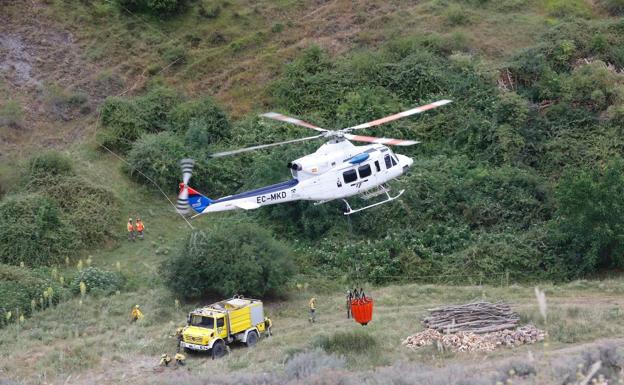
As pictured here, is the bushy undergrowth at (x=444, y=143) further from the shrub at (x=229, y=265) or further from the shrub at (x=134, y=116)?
the shrub at (x=229, y=265)

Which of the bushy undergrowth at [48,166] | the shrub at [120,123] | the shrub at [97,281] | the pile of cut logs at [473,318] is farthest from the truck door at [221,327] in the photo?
the shrub at [120,123]

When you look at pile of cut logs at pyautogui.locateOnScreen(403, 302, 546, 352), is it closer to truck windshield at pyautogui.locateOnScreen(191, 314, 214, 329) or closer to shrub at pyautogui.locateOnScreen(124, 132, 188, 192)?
truck windshield at pyautogui.locateOnScreen(191, 314, 214, 329)

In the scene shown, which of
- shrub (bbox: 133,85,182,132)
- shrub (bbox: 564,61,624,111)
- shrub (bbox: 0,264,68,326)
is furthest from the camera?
shrub (bbox: 133,85,182,132)

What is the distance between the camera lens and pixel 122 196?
3216cm

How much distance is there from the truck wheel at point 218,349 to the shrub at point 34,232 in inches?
369

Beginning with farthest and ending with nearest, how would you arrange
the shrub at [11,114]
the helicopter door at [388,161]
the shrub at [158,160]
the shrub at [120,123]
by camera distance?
the shrub at [11,114]
the shrub at [120,123]
the shrub at [158,160]
the helicopter door at [388,161]

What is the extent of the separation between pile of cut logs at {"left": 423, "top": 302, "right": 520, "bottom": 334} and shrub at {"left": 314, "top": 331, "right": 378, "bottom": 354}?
2.28 metres

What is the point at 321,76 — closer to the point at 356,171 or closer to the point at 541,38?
the point at 541,38

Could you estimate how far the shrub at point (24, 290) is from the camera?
25344 mm

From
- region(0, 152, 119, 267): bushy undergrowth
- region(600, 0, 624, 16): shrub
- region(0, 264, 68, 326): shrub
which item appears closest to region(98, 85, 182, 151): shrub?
region(0, 152, 119, 267): bushy undergrowth

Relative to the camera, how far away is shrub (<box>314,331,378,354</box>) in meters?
20.7

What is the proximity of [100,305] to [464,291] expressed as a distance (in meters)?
10.8

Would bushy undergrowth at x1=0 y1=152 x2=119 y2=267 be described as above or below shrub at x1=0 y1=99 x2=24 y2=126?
below

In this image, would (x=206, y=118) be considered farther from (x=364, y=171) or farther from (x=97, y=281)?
(x=364, y=171)
